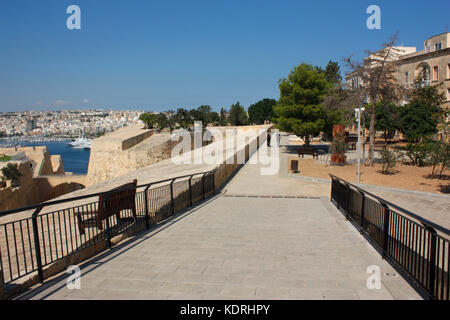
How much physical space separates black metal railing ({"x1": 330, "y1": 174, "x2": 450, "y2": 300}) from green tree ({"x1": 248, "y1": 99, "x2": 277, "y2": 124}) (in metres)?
76.9

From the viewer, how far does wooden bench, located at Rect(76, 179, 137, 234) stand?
19.5 ft

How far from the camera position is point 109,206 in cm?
623

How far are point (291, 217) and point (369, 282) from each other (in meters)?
4.11

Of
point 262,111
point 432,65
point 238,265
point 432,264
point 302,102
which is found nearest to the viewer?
point 432,264

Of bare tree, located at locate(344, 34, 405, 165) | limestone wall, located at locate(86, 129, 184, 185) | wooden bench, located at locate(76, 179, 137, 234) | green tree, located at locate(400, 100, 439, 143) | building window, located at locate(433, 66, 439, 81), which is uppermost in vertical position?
building window, located at locate(433, 66, 439, 81)

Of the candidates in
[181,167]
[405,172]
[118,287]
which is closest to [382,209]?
[118,287]

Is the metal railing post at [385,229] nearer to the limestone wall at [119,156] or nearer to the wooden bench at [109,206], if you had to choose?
the wooden bench at [109,206]

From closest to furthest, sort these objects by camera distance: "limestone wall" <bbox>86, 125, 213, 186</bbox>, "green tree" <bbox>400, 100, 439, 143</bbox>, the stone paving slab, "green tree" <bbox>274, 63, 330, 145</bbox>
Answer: the stone paving slab → "green tree" <bbox>274, 63, 330, 145</bbox> → "green tree" <bbox>400, 100, 439, 143</bbox> → "limestone wall" <bbox>86, 125, 213, 186</bbox>

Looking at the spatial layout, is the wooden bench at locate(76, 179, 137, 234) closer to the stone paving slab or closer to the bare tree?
the stone paving slab

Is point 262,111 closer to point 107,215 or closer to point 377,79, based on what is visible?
point 377,79

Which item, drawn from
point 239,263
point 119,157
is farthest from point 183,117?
point 239,263

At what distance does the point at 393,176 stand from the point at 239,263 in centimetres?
1345

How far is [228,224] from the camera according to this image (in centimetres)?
750

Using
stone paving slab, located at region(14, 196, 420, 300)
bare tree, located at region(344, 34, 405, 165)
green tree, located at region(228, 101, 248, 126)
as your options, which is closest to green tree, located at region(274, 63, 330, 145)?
bare tree, located at region(344, 34, 405, 165)
